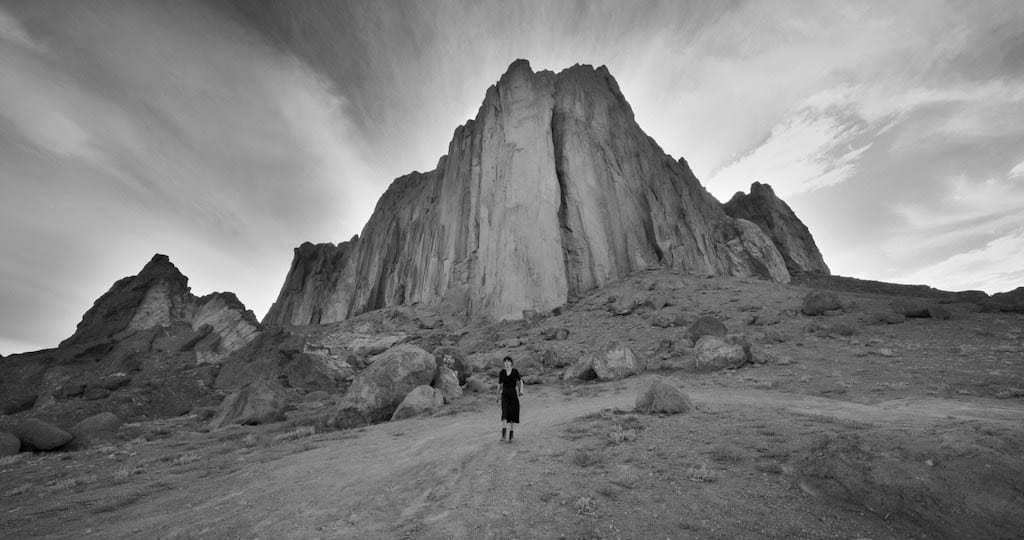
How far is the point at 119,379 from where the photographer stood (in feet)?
89.9

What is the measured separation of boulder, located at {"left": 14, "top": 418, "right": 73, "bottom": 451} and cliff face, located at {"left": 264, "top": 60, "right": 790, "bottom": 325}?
24.2m

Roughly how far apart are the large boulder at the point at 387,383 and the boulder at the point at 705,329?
12522 millimetres

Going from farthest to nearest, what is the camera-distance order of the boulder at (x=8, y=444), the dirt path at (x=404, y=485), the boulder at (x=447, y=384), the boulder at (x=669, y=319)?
1. the boulder at (x=669, y=319)
2. the boulder at (x=447, y=384)
3. the boulder at (x=8, y=444)
4. the dirt path at (x=404, y=485)

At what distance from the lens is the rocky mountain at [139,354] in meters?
23.7

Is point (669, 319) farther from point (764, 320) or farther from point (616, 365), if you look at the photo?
point (616, 365)

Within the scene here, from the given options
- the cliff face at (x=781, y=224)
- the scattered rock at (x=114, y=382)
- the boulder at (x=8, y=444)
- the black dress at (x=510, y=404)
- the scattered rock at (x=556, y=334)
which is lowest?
the boulder at (x=8, y=444)

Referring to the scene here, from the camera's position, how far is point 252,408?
1769 cm

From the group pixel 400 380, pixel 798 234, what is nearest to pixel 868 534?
pixel 400 380

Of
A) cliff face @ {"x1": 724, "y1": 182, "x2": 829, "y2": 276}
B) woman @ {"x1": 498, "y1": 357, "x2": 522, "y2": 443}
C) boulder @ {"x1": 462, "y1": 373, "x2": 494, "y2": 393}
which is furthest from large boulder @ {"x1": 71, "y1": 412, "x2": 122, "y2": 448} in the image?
cliff face @ {"x1": 724, "y1": 182, "x2": 829, "y2": 276}

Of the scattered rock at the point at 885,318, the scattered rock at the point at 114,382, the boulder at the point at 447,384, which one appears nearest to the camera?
the boulder at the point at 447,384

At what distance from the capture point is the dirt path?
5.84m

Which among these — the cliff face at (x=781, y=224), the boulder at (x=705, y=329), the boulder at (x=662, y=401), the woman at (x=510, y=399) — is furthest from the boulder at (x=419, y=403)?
the cliff face at (x=781, y=224)

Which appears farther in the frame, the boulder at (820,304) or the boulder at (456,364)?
the boulder at (820,304)

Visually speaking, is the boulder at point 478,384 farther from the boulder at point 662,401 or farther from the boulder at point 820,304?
the boulder at point 820,304
